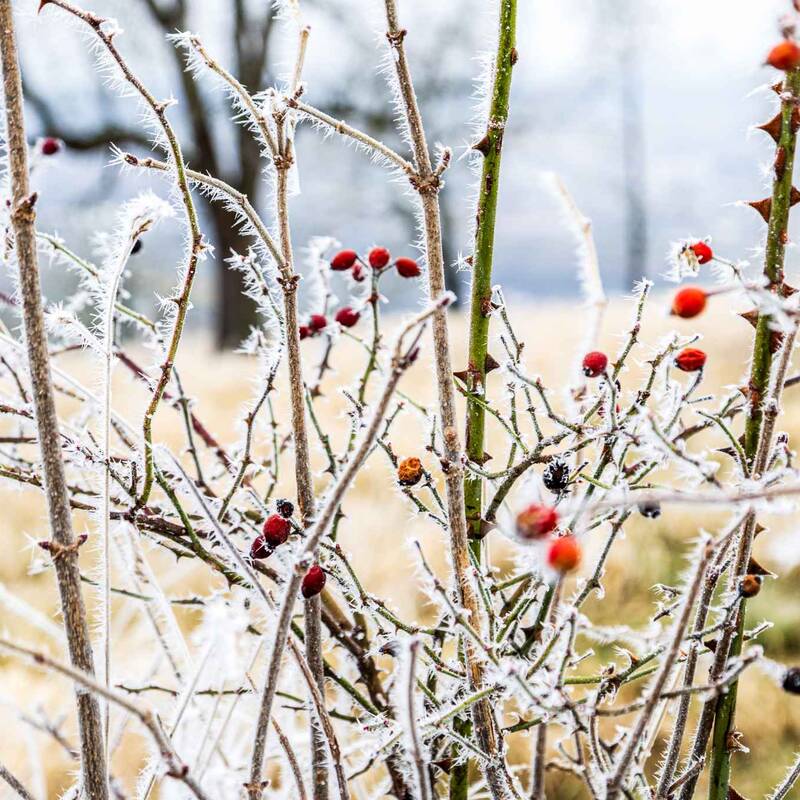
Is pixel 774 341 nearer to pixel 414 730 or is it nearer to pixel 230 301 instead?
pixel 414 730

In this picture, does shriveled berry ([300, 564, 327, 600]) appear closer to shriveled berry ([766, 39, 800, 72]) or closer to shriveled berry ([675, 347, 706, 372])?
shriveled berry ([675, 347, 706, 372])

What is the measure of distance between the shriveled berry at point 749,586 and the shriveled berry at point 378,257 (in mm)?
350

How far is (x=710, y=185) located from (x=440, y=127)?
233 inches

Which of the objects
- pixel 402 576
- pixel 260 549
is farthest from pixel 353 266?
pixel 402 576

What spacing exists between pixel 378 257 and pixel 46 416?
1.05ft

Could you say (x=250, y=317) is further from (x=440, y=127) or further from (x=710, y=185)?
(x=710, y=185)

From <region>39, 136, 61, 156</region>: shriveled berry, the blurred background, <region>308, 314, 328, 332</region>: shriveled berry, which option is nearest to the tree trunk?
the blurred background

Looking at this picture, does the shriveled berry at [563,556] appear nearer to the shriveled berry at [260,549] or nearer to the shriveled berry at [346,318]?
the shriveled berry at [260,549]

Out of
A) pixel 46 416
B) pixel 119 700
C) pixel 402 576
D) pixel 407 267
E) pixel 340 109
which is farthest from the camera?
pixel 340 109

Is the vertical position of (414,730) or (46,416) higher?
(46,416)

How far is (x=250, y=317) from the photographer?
616 centimetres

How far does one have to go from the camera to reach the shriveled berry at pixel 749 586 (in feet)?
1.53

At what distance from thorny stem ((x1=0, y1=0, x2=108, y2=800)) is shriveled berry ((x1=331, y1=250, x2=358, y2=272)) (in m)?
0.29

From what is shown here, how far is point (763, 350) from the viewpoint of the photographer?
0.53 metres
